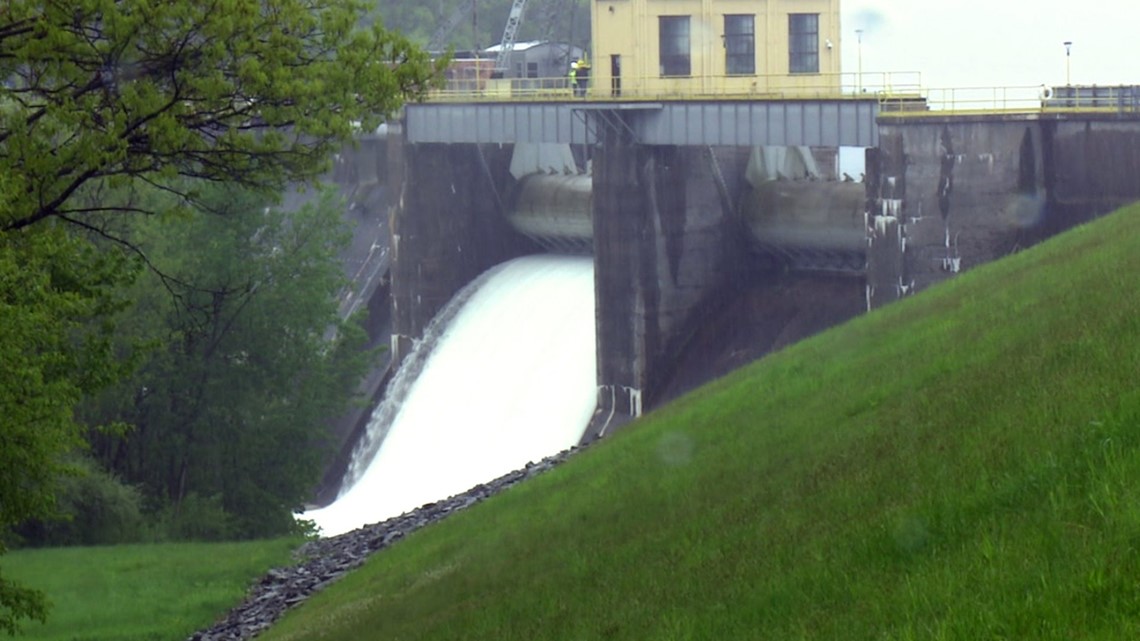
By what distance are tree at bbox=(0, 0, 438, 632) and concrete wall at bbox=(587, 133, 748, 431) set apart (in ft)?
91.0

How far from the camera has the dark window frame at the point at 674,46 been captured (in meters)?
44.8

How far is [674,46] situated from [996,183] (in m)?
14.1

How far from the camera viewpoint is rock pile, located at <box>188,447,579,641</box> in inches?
824

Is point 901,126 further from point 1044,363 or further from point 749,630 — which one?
point 749,630

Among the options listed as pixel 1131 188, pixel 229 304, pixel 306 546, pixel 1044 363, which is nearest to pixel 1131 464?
pixel 1044 363

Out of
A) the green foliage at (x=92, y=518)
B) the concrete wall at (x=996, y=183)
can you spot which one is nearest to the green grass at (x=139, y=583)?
the green foliage at (x=92, y=518)

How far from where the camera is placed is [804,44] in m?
44.3

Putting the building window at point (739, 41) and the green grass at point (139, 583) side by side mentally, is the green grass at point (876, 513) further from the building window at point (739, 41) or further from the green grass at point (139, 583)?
the building window at point (739, 41)

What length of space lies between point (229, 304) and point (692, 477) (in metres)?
25.5

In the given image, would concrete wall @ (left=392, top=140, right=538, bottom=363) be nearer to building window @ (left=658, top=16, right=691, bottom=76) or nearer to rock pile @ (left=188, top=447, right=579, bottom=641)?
building window @ (left=658, top=16, right=691, bottom=76)

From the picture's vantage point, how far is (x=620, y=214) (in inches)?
1671

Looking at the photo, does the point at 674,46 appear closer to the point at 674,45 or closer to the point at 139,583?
the point at 674,45

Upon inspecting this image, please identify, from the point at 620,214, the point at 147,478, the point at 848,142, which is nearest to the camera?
the point at 848,142

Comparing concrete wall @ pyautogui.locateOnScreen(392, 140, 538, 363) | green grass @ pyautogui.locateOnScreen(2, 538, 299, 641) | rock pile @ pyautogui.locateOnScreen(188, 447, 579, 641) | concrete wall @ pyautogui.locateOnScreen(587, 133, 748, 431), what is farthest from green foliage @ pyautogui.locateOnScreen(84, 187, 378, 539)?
concrete wall @ pyautogui.locateOnScreen(392, 140, 538, 363)
